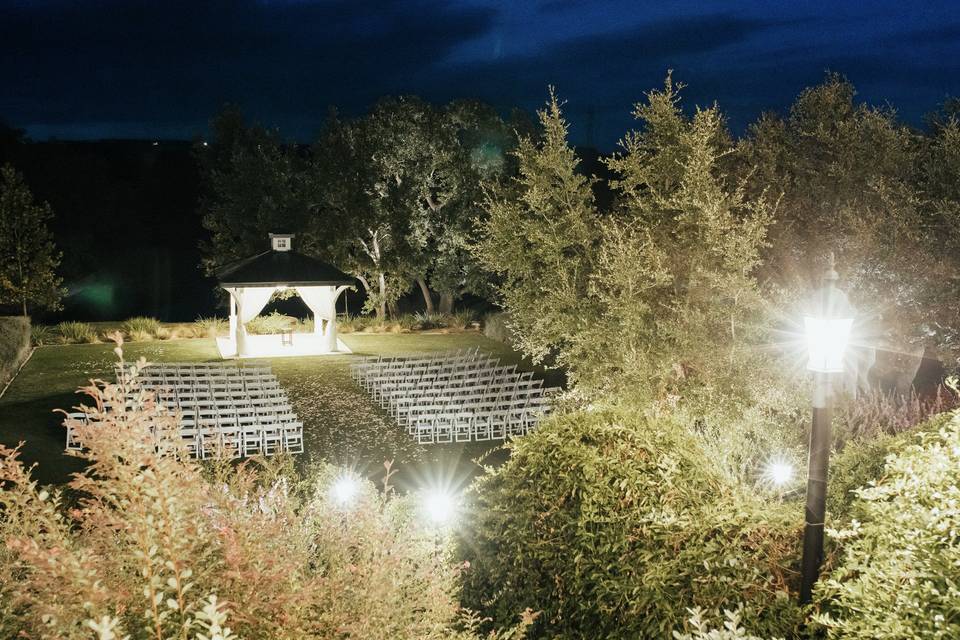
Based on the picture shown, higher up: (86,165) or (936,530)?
(86,165)

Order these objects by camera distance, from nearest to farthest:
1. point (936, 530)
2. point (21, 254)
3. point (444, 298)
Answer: point (936, 530) → point (21, 254) → point (444, 298)

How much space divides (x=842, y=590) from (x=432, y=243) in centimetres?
3155

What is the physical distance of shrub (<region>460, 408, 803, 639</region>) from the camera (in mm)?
4566

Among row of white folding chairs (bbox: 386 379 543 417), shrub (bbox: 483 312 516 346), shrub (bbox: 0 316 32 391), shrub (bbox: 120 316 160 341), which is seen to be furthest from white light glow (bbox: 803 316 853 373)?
shrub (bbox: 120 316 160 341)

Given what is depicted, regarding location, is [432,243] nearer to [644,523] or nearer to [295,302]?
[295,302]

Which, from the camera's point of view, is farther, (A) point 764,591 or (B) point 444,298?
(B) point 444,298

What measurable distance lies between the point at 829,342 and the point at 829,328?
84 millimetres

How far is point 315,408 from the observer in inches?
681

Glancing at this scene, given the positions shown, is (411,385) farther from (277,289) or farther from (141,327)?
(141,327)

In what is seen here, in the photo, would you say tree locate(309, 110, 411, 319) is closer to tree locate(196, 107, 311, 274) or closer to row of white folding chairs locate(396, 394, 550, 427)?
tree locate(196, 107, 311, 274)

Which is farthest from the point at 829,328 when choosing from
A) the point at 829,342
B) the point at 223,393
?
the point at 223,393

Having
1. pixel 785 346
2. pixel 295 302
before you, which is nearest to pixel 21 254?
pixel 295 302

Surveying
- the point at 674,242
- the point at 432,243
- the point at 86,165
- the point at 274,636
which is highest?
the point at 86,165

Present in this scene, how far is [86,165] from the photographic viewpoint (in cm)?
5484
